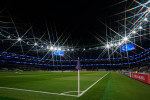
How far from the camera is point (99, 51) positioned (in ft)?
311

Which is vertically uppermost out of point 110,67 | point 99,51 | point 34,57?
point 99,51

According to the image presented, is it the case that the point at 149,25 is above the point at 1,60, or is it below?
above

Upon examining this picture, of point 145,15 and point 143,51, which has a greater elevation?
point 145,15

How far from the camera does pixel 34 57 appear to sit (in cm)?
9531

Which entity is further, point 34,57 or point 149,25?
point 34,57

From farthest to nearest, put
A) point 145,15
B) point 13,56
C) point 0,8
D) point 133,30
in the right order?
point 13,56, point 133,30, point 145,15, point 0,8

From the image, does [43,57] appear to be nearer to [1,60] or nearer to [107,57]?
[1,60]

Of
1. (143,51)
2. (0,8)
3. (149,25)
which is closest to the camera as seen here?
(0,8)

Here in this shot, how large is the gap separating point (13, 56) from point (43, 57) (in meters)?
27.1

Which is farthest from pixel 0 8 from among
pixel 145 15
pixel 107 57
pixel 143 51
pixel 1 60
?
pixel 107 57

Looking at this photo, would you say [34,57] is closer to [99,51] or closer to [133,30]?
[99,51]

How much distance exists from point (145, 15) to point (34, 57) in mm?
86890

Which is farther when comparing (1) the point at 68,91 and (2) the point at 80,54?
(2) the point at 80,54

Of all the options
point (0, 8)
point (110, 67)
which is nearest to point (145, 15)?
point (0, 8)
